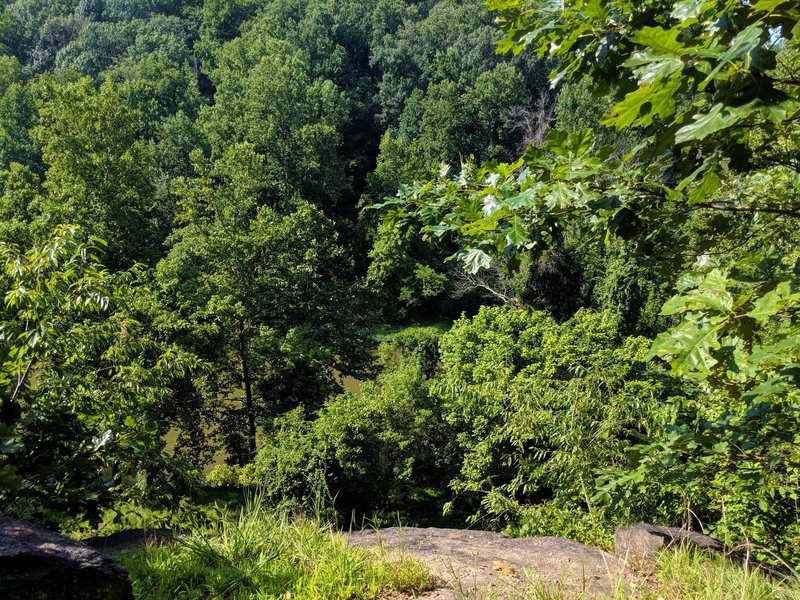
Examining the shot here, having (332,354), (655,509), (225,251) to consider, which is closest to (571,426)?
(655,509)

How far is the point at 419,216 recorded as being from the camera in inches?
108

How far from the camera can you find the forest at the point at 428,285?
2064mm

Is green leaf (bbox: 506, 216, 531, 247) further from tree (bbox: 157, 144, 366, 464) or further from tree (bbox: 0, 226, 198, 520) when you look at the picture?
tree (bbox: 157, 144, 366, 464)

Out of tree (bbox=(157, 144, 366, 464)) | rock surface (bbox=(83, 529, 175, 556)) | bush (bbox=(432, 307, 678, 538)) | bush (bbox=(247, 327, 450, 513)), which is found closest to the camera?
rock surface (bbox=(83, 529, 175, 556))

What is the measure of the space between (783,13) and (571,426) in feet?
21.3

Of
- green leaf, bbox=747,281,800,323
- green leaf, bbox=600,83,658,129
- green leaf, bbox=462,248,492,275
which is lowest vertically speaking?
green leaf, bbox=747,281,800,323

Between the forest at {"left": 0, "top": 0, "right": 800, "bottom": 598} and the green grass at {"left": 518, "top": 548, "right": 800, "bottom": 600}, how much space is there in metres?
0.47

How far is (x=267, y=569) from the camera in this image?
3.25 metres

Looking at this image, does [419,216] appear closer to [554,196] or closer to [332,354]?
[554,196]

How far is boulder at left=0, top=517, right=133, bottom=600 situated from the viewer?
224cm

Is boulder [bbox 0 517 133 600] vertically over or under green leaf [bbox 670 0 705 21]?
under

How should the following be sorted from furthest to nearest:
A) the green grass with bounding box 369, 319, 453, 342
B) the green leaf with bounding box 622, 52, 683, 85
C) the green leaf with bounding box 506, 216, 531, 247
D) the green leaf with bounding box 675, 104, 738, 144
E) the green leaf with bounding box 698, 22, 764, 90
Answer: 1. the green grass with bounding box 369, 319, 453, 342
2. the green leaf with bounding box 506, 216, 531, 247
3. the green leaf with bounding box 622, 52, 683, 85
4. the green leaf with bounding box 675, 104, 738, 144
5. the green leaf with bounding box 698, 22, 764, 90

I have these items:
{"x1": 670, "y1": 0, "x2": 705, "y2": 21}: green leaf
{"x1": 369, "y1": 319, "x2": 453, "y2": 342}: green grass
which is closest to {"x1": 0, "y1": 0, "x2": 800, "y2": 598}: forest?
{"x1": 670, "y1": 0, "x2": 705, "y2": 21}: green leaf

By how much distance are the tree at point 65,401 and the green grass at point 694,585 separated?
8.44 ft
